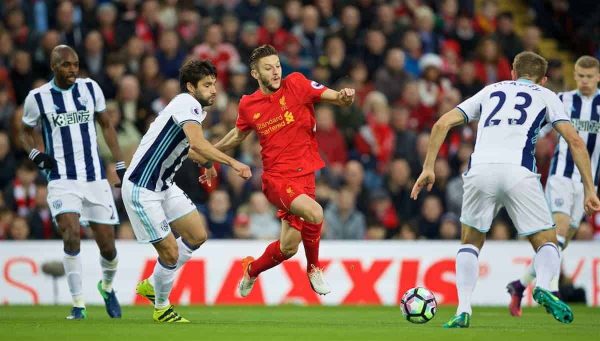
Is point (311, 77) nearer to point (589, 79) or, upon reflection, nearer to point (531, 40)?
point (531, 40)

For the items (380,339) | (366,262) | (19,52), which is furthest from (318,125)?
(380,339)

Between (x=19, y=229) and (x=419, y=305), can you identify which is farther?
(x=19, y=229)

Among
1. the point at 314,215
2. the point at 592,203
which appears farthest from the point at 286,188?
the point at 592,203

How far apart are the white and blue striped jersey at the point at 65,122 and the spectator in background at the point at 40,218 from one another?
4371 mm

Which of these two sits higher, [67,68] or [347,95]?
[67,68]

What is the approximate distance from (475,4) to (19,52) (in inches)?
359

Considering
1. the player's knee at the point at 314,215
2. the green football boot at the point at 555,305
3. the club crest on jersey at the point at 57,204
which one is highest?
the club crest on jersey at the point at 57,204

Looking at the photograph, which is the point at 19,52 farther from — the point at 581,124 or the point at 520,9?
the point at 520,9

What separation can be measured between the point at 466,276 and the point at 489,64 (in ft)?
34.9

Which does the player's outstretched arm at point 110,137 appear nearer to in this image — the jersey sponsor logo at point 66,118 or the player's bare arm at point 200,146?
the jersey sponsor logo at point 66,118

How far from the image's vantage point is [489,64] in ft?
66.9

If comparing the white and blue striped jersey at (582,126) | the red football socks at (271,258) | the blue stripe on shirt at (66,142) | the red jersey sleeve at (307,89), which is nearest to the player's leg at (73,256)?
the blue stripe on shirt at (66,142)

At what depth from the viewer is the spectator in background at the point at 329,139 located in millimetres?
18156

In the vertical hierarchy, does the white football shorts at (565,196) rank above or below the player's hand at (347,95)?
below
